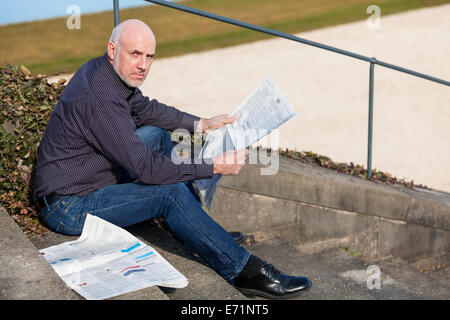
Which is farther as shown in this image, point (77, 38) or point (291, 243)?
point (77, 38)

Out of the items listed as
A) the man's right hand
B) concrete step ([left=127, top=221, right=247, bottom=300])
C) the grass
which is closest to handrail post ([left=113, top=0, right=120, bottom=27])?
concrete step ([left=127, top=221, right=247, bottom=300])

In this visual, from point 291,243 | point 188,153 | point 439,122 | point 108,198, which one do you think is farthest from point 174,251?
point 439,122

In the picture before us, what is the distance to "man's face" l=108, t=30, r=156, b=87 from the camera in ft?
9.30

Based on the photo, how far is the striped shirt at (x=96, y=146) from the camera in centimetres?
278

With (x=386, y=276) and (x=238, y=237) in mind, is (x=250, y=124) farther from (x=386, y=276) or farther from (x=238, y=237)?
(x=386, y=276)

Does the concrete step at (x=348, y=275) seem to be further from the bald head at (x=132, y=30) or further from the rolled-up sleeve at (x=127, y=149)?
the bald head at (x=132, y=30)

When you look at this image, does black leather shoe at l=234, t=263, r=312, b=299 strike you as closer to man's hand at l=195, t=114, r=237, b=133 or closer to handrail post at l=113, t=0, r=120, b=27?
man's hand at l=195, t=114, r=237, b=133

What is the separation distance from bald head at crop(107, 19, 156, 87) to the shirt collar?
19mm

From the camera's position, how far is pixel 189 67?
941 centimetres

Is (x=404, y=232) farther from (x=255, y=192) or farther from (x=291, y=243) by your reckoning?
(x=255, y=192)

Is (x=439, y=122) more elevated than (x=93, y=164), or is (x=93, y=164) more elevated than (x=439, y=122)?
(x=93, y=164)

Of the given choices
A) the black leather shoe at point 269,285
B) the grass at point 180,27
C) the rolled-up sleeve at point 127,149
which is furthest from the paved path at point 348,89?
the rolled-up sleeve at point 127,149

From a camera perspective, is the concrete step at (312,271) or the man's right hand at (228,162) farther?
the concrete step at (312,271)

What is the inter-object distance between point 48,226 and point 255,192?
140 cm
